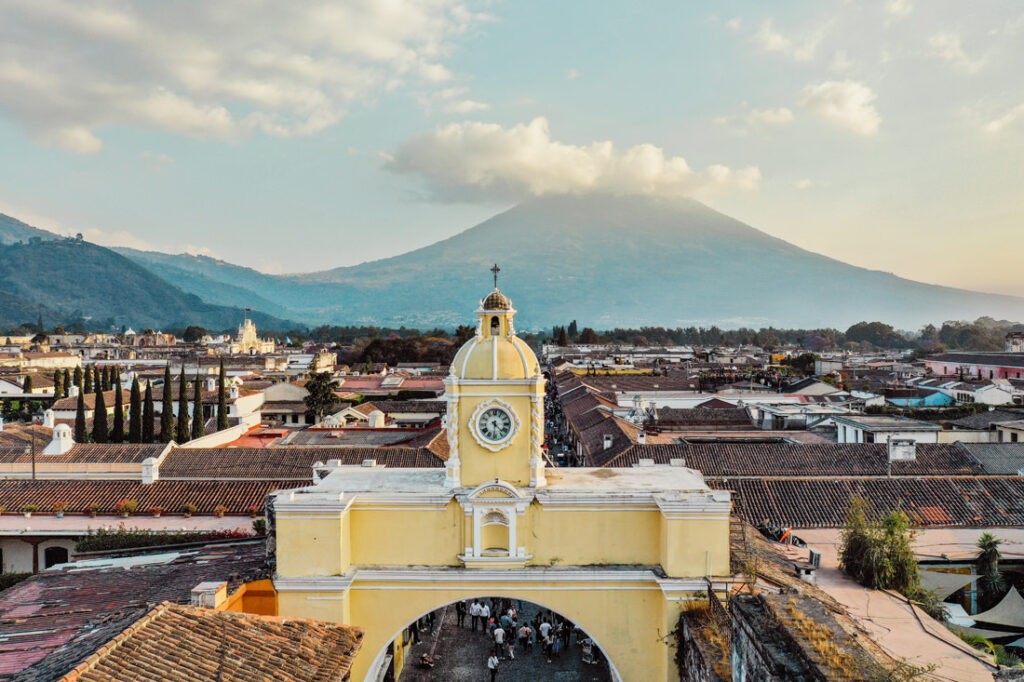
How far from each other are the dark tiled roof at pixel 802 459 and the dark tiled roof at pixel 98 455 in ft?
51.2

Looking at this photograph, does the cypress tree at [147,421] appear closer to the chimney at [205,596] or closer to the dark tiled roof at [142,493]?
the dark tiled roof at [142,493]

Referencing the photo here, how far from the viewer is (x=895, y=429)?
28.6 m

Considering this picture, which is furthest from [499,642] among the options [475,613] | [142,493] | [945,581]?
[142,493]

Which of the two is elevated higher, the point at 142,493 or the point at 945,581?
the point at 142,493

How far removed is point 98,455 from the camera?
25156 mm

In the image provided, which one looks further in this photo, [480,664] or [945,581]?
[480,664]

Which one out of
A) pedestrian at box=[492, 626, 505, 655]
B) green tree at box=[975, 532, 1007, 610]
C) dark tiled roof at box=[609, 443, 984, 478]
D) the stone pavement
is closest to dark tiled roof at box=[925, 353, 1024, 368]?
dark tiled roof at box=[609, 443, 984, 478]

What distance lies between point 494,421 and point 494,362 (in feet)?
3.32

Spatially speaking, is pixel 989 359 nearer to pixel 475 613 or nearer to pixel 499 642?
pixel 475 613

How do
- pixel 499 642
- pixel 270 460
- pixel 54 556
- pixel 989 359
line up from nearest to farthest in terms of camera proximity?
pixel 499 642, pixel 54 556, pixel 270 460, pixel 989 359

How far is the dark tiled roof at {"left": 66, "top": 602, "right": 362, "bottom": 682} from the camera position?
27.4 ft

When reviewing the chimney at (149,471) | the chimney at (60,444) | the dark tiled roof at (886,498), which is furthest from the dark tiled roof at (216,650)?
the chimney at (60,444)

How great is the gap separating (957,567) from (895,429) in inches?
522

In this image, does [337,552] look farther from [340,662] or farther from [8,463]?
[8,463]
